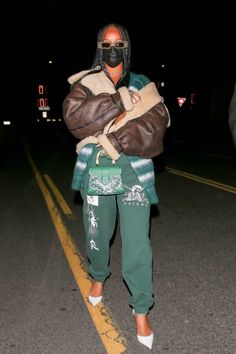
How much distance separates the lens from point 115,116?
3.05 metres

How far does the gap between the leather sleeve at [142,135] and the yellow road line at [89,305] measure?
4.33 feet

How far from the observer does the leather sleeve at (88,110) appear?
3025 mm

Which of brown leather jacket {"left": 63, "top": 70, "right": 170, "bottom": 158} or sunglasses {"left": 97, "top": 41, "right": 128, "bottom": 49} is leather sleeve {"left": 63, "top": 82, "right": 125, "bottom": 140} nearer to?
brown leather jacket {"left": 63, "top": 70, "right": 170, "bottom": 158}

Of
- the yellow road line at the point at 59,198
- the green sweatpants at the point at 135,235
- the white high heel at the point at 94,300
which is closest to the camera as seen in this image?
the green sweatpants at the point at 135,235

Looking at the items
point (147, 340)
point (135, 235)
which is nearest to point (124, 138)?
point (135, 235)

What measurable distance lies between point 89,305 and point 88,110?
5.77ft

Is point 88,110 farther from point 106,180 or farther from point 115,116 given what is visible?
point 106,180

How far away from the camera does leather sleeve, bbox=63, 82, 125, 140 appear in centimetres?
303

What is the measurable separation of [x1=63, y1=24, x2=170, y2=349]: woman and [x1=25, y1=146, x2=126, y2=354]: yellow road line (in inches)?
7.5

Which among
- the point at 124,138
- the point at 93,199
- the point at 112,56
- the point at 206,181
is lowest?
the point at 206,181

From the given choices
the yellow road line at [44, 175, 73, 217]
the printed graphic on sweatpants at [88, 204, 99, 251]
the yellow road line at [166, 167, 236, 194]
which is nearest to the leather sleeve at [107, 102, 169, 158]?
the printed graphic on sweatpants at [88, 204, 99, 251]

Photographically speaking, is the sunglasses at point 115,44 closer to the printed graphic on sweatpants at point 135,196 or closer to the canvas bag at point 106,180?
the canvas bag at point 106,180

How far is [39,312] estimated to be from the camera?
3.81m

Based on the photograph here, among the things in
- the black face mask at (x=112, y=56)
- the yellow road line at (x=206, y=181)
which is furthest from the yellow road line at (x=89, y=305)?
the yellow road line at (x=206, y=181)
